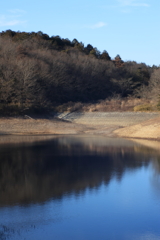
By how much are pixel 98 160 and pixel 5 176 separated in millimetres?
6539

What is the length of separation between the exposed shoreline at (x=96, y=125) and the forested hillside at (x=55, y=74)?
13.7 ft

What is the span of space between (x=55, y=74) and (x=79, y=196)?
5108 centimetres

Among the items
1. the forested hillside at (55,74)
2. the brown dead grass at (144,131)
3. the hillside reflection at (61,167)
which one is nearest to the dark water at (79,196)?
the hillside reflection at (61,167)

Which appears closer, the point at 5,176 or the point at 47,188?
the point at 47,188

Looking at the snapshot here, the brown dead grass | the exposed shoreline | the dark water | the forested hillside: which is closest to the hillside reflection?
the dark water

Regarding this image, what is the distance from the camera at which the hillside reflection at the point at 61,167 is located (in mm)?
12238

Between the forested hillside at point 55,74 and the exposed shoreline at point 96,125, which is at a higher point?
the forested hillside at point 55,74

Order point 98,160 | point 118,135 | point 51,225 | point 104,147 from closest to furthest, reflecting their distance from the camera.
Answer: point 51,225
point 98,160
point 104,147
point 118,135

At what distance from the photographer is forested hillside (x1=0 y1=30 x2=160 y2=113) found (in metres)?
44.4

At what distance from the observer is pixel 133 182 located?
560 inches

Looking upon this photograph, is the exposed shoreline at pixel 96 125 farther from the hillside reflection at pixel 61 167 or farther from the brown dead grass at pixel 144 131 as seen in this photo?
the hillside reflection at pixel 61 167

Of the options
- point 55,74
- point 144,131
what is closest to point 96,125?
point 144,131

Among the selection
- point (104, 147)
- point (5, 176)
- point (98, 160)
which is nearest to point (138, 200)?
point (5, 176)

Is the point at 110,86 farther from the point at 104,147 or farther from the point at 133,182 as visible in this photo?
the point at 133,182
